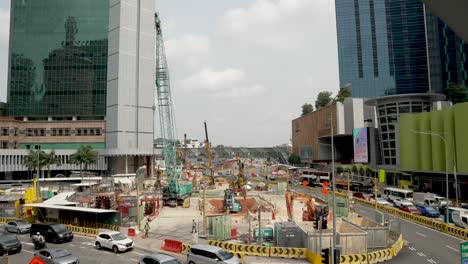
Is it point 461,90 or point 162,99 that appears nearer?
point 162,99

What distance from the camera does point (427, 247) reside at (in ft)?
106

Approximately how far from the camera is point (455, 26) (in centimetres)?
766

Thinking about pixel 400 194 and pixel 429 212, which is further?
pixel 400 194

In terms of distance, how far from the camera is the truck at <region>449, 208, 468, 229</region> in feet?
129

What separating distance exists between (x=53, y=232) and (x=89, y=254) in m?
7.05

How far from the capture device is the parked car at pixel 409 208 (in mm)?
51881

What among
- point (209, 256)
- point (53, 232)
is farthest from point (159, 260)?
point (53, 232)

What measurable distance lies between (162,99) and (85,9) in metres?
45.9

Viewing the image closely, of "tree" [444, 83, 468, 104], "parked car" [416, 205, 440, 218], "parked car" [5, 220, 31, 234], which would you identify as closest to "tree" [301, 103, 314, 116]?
"tree" [444, 83, 468, 104]

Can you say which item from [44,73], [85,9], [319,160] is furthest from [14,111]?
[319,160]

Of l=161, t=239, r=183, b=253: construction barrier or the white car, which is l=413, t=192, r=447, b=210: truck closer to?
l=161, t=239, r=183, b=253: construction barrier

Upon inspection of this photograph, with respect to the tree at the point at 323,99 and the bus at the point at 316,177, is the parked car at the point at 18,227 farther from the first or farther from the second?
the tree at the point at 323,99

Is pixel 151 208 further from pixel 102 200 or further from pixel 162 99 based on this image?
pixel 162 99

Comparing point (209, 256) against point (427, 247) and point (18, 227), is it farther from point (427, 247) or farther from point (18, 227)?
point (18, 227)
